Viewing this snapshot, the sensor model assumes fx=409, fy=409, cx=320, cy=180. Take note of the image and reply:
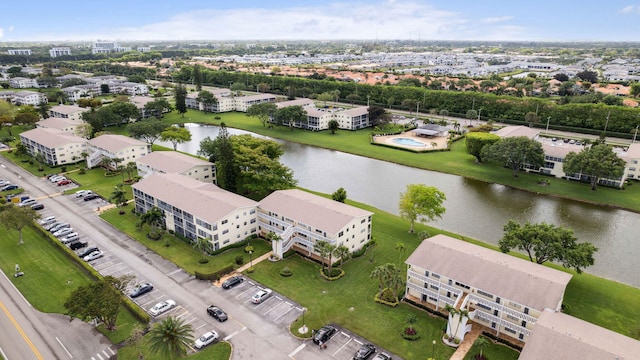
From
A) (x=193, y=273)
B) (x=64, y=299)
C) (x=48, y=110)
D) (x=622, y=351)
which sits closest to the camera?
(x=622, y=351)

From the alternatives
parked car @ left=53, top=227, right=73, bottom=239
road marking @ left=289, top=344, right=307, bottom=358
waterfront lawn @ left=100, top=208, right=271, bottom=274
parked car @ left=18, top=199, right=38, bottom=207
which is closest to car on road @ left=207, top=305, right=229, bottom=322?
waterfront lawn @ left=100, top=208, right=271, bottom=274

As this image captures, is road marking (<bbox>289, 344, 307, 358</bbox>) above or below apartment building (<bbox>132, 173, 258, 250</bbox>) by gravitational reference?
below

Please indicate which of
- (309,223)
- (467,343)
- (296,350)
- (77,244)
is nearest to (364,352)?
(296,350)

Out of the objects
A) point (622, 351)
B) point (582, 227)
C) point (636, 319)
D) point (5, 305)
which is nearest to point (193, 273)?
point (5, 305)

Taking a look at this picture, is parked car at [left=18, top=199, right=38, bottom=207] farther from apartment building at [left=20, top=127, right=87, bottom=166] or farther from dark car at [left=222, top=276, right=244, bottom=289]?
dark car at [left=222, top=276, right=244, bottom=289]

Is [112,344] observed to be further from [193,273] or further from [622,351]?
[622,351]

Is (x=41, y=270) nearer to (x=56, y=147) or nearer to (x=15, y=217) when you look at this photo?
(x=15, y=217)
